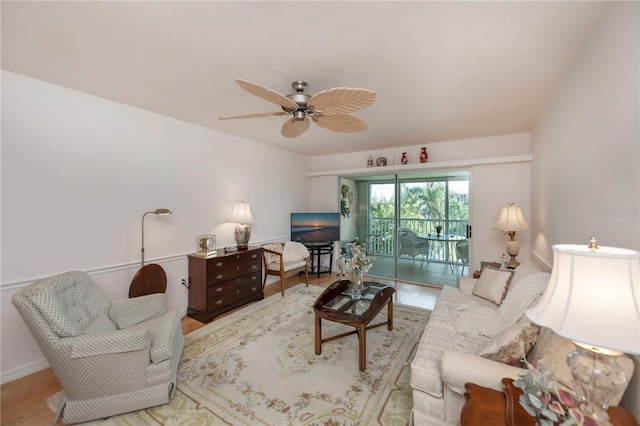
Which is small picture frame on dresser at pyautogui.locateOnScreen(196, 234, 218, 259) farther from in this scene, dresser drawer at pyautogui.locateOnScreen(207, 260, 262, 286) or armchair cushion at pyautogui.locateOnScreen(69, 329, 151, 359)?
armchair cushion at pyautogui.locateOnScreen(69, 329, 151, 359)

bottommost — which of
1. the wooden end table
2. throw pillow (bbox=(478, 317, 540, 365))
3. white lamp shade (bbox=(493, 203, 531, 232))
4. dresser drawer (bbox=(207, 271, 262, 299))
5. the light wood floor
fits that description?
the light wood floor

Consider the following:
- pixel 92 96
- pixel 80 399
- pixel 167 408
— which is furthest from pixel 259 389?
pixel 92 96

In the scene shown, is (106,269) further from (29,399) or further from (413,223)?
(413,223)

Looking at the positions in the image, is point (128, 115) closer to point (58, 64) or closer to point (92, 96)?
point (92, 96)

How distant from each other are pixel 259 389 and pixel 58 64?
3.05 m

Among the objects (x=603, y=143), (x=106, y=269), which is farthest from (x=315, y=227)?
(x=603, y=143)

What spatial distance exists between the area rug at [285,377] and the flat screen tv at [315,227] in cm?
217

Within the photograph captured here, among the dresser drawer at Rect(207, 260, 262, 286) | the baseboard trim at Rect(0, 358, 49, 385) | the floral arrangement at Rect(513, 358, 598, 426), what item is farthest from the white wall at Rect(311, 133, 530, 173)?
the baseboard trim at Rect(0, 358, 49, 385)

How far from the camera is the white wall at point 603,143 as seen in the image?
1.24 metres

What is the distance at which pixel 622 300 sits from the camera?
2.71 ft

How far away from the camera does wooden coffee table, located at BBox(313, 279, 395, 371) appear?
87.5 inches

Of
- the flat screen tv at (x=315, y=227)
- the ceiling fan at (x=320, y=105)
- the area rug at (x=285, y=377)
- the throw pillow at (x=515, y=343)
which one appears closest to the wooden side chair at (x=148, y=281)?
the area rug at (x=285, y=377)

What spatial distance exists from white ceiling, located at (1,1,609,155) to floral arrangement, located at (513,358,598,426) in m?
1.81

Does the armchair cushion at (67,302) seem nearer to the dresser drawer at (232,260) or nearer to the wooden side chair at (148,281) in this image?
the wooden side chair at (148,281)
